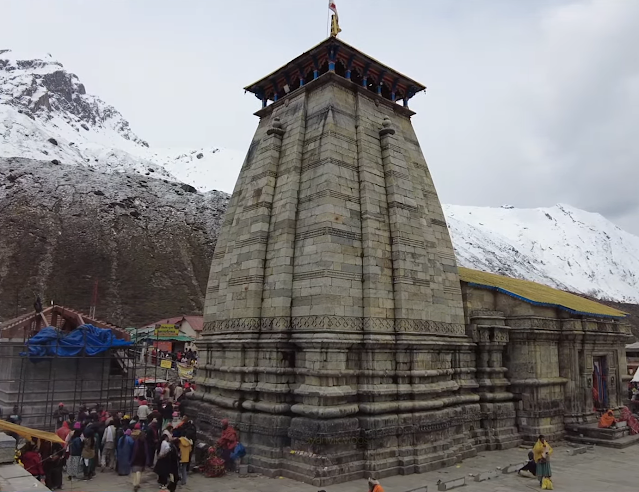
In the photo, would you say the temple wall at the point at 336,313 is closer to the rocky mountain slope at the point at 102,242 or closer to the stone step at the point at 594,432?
the stone step at the point at 594,432

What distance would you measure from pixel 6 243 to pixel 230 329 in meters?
70.4

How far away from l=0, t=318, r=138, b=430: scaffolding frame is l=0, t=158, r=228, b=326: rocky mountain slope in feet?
126

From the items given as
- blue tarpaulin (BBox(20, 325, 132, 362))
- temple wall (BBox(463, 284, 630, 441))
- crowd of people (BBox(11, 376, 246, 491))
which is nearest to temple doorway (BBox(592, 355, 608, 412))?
temple wall (BBox(463, 284, 630, 441))

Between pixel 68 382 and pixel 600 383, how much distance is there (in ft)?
79.6

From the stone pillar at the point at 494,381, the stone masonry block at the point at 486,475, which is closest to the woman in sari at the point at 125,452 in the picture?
the stone masonry block at the point at 486,475

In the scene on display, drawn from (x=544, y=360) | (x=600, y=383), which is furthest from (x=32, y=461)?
(x=600, y=383)

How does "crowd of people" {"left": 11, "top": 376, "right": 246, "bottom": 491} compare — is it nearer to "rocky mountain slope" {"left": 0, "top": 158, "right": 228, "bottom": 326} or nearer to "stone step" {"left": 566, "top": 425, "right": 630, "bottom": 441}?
"stone step" {"left": 566, "top": 425, "right": 630, "bottom": 441}

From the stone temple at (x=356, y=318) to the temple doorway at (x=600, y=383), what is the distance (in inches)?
54.5

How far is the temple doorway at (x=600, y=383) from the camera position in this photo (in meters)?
22.5

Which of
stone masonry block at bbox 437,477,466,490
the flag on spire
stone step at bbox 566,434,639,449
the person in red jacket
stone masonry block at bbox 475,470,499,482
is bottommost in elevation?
stone step at bbox 566,434,639,449

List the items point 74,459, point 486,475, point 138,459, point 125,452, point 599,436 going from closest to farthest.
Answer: point 138,459
point 74,459
point 125,452
point 486,475
point 599,436

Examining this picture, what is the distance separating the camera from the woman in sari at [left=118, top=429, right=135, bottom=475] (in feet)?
44.8

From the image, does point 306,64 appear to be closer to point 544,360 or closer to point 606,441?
point 544,360

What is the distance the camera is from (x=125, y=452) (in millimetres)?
13695
